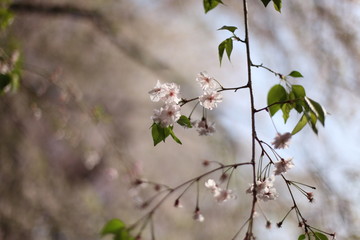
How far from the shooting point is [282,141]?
421mm

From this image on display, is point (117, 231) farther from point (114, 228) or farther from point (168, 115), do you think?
point (168, 115)

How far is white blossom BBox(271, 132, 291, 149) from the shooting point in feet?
A: 1.37

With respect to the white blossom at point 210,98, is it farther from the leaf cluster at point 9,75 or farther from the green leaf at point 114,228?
the leaf cluster at point 9,75

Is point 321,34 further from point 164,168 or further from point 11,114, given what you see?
point 164,168

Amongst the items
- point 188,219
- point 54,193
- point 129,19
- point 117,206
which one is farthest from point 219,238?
point 129,19

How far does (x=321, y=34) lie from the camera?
3.82 ft

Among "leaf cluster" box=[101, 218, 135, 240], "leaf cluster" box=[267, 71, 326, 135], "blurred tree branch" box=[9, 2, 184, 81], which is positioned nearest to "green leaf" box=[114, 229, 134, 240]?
"leaf cluster" box=[101, 218, 135, 240]

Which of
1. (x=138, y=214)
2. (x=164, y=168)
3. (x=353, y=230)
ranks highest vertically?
(x=164, y=168)

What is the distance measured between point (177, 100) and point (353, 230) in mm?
687

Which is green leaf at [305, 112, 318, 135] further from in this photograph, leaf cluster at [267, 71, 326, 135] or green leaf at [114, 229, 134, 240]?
green leaf at [114, 229, 134, 240]

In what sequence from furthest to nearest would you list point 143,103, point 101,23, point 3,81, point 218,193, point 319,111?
point 143,103, point 101,23, point 3,81, point 218,193, point 319,111

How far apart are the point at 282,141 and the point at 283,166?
38mm

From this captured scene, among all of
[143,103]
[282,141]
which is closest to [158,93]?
[282,141]

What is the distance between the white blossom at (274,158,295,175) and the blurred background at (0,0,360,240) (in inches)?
9.1
